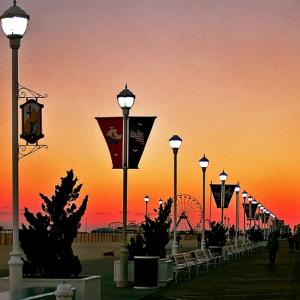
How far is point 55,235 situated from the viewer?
2048cm

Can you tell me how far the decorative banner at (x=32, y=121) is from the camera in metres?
18.0

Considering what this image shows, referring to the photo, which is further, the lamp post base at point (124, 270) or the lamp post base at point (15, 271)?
the lamp post base at point (124, 270)

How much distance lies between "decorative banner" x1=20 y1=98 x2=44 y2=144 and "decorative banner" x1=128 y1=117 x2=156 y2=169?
896 cm

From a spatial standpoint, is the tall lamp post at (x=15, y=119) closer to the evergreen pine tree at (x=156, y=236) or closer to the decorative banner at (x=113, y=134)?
the decorative banner at (x=113, y=134)

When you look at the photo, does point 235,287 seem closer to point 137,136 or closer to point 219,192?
point 137,136

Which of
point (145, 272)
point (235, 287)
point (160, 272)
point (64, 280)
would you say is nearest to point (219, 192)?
point (235, 287)

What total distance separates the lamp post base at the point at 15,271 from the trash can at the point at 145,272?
36.9 ft

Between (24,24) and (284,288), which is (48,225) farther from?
(284,288)

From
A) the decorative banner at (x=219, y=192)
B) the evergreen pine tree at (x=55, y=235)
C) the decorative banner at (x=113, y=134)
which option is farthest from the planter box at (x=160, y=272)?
the decorative banner at (x=219, y=192)

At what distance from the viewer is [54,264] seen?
65.8 ft

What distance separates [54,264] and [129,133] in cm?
754

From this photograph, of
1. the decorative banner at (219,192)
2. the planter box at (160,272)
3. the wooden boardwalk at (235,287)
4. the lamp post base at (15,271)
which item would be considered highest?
the decorative banner at (219,192)

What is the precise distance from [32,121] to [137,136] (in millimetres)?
9089

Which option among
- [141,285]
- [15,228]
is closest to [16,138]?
[15,228]
